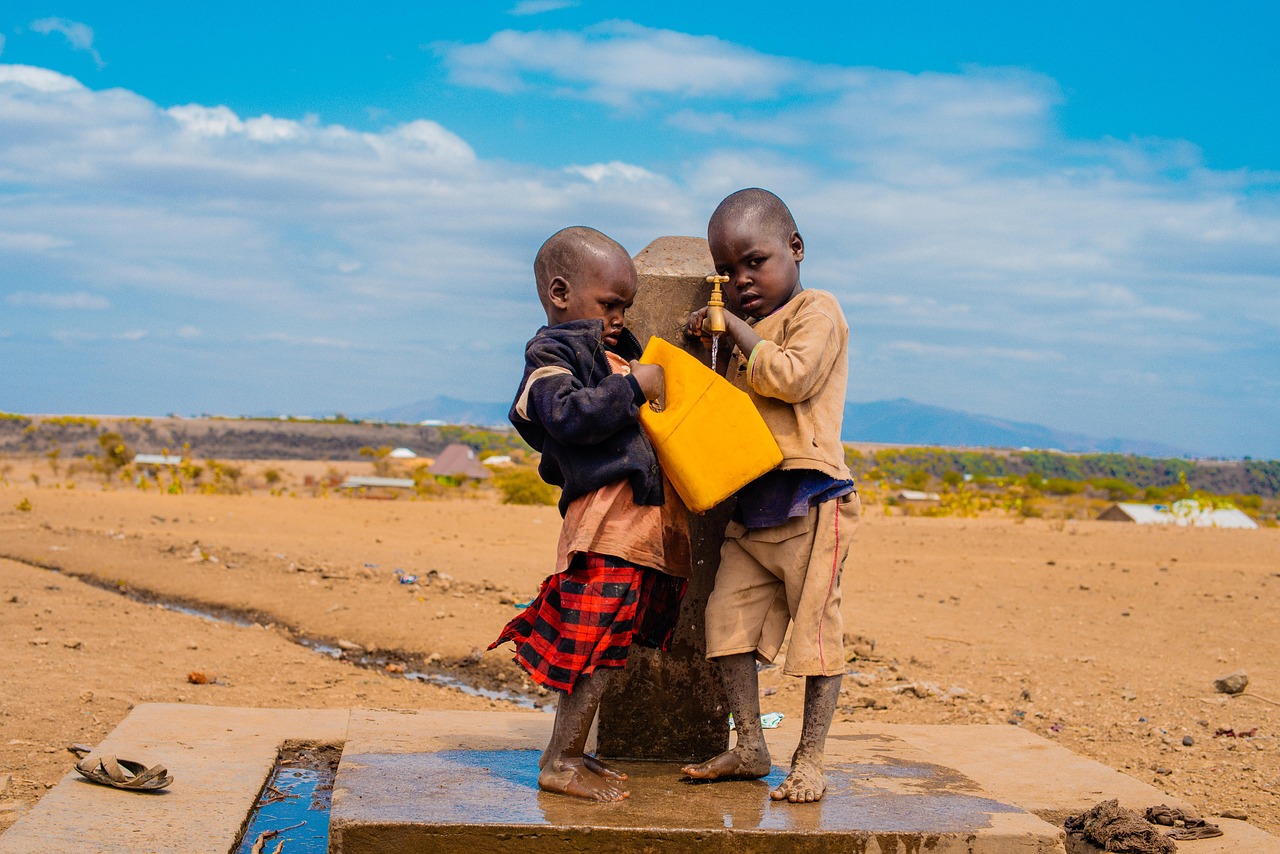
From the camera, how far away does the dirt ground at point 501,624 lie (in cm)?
620

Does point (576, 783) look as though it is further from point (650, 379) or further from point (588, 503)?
point (650, 379)

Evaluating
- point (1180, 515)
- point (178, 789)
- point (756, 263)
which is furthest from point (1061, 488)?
point (178, 789)

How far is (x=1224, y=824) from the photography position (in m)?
4.34

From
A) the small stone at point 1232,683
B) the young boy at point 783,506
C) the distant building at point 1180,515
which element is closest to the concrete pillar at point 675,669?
the young boy at point 783,506

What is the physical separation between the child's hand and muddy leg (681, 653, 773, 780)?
0.89 metres

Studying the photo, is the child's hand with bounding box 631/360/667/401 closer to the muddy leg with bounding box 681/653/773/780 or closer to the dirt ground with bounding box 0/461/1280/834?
the muddy leg with bounding box 681/653/773/780

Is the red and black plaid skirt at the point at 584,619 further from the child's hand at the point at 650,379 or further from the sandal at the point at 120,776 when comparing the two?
the sandal at the point at 120,776

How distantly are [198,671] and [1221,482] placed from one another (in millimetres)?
73310

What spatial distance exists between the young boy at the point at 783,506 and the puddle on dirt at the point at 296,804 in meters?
1.25

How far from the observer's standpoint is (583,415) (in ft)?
11.0

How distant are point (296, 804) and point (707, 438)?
6.44 feet

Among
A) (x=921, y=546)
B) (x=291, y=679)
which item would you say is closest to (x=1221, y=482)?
(x=921, y=546)

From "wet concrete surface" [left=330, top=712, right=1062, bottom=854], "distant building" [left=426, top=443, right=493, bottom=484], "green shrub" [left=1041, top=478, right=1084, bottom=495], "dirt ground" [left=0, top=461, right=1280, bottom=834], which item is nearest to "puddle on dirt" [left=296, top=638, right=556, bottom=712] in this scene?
"dirt ground" [left=0, top=461, right=1280, bottom=834]

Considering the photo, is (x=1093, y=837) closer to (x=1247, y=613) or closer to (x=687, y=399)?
(x=687, y=399)
